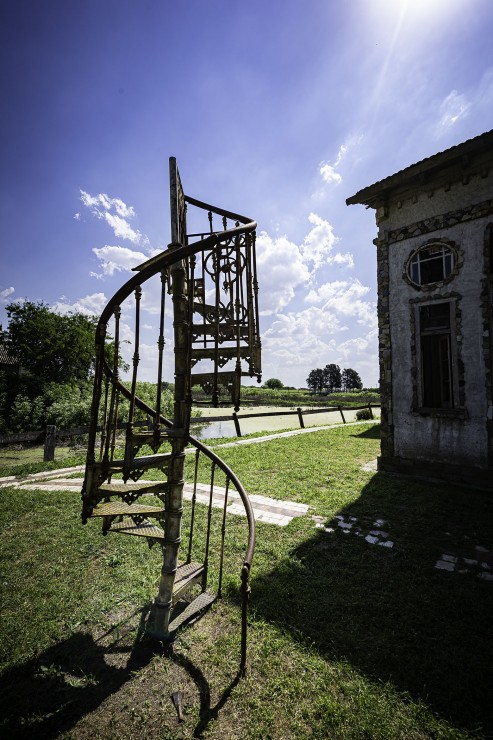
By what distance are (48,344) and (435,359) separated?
21967mm

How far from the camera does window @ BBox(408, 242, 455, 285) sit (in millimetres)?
6609

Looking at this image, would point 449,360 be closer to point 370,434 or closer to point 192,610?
point 192,610

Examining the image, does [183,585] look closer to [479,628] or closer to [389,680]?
[389,680]

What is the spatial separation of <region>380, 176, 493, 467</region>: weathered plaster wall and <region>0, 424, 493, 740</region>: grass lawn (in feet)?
6.49

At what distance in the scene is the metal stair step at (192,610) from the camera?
8.88 ft

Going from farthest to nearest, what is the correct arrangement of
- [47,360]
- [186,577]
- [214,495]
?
[47,360] < [214,495] < [186,577]

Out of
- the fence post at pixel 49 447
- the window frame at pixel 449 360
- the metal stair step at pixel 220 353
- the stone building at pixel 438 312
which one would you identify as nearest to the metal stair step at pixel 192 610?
the metal stair step at pixel 220 353

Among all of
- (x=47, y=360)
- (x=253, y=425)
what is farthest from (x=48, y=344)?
(x=253, y=425)

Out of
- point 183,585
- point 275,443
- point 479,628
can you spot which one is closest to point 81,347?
point 275,443

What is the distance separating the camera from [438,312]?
22.1ft

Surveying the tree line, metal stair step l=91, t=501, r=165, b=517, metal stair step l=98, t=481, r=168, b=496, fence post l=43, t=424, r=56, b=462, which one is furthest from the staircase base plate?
the tree line

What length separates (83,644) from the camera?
2.61m

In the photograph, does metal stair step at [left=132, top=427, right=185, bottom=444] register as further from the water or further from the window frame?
the water

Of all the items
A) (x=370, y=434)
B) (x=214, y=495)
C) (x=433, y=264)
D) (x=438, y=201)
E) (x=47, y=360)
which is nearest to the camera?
(x=214, y=495)
